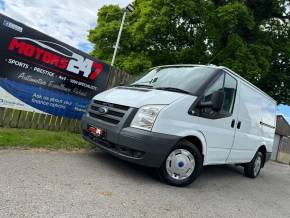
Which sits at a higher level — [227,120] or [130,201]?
[227,120]

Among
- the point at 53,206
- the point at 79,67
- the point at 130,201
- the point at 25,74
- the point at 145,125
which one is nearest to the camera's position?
the point at 53,206

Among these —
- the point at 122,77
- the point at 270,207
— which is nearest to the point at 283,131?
the point at 122,77

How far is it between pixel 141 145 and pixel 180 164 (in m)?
0.88

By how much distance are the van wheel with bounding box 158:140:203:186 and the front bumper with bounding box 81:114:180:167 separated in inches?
9.1

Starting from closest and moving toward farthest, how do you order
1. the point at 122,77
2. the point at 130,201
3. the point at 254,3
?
1. the point at 130,201
2. the point at 122,77
3. the point at 254,3

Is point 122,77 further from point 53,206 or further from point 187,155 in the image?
point 53,206

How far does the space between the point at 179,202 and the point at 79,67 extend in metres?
4.90

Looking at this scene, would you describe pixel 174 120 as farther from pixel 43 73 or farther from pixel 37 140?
pixel 43 73

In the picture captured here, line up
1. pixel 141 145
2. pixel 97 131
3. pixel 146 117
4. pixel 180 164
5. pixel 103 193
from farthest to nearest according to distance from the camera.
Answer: pixel 97 131, pixel 180 164, pixel 146 117, pixel 141 145, pixel 103 193

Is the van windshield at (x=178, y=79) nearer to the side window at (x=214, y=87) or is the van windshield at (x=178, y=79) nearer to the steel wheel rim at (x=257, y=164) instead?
the side window at (x=214, y=87)

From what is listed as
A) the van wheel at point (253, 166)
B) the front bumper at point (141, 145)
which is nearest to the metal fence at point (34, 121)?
the front bumper at point (141, 145)

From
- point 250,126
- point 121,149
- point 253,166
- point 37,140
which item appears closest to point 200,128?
point 121,149

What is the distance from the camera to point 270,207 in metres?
5.69

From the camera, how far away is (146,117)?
5094mm
